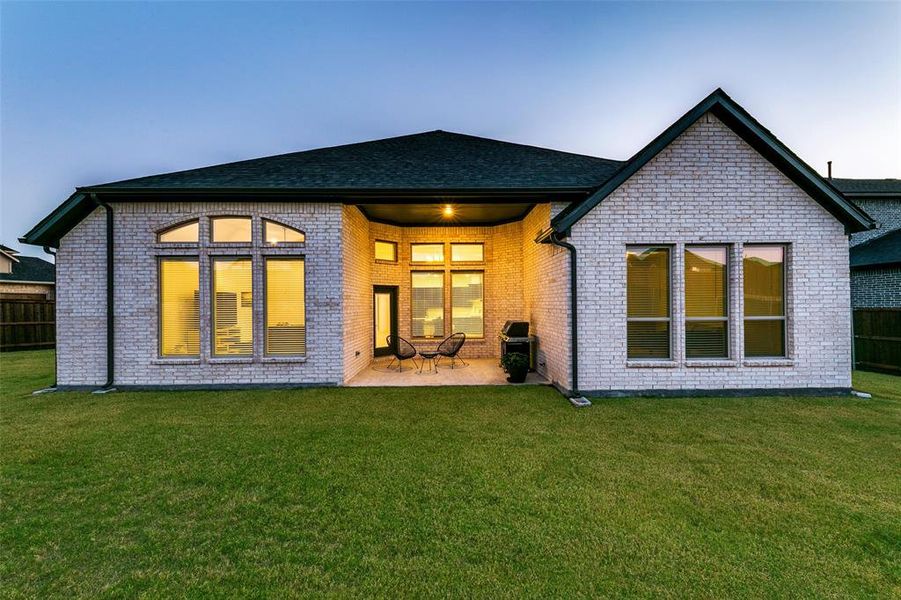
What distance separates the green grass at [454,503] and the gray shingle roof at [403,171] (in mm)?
4411

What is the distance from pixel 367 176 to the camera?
7.61 meters

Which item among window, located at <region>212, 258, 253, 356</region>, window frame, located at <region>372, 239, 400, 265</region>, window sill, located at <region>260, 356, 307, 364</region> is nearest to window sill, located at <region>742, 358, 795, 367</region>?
window sill, located at <region>260, 356, 307, 364</region>

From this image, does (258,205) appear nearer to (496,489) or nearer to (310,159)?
(310,159)

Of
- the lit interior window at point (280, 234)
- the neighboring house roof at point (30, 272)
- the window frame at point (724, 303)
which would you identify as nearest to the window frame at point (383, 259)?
the lit interior window at point (280, 234)

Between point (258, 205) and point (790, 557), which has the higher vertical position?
point (258, 205)

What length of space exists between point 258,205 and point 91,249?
3471 mm

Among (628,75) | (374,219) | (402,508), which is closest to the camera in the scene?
(402,508)

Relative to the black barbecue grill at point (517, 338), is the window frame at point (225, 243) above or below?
above

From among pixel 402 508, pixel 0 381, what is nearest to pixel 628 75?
pixel 402 508

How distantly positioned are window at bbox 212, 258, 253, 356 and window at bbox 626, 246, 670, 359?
7619mm

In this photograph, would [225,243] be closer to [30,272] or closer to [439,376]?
[439,376]

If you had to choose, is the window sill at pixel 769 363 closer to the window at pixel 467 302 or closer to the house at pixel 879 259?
the house at pixel 879 259

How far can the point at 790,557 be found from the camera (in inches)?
95.5

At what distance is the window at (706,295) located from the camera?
6621mm
